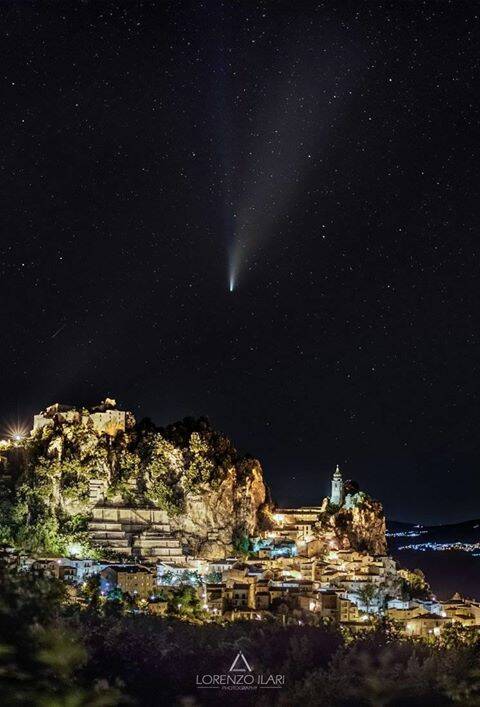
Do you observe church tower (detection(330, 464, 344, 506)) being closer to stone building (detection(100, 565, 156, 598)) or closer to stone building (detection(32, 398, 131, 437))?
stone building (detection(32, 398, 131, 437))

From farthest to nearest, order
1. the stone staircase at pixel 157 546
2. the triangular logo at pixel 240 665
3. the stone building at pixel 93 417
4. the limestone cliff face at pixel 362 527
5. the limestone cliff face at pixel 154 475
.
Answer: the limestone cliff face at pixel 362 527, the stone building at pixel 93 417, the limestone cliff face at pixel 154 475, the stone staircase at pixel 157 546, the triangular logo at pixel 240 665

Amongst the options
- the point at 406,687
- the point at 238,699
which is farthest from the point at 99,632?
the point at 406,687

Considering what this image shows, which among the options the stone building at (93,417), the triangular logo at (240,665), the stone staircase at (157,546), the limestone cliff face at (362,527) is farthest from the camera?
the limestone cliff face at (362,527)

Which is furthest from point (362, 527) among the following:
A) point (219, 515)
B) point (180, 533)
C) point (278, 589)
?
point (278, 589)

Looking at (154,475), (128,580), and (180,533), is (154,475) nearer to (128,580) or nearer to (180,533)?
(180,533)

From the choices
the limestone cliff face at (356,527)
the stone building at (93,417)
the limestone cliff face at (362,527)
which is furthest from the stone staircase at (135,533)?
the limestone cliff face at (362,527)

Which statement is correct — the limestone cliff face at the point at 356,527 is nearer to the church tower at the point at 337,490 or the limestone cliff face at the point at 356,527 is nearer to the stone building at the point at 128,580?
the church tower at the point at 337,490
